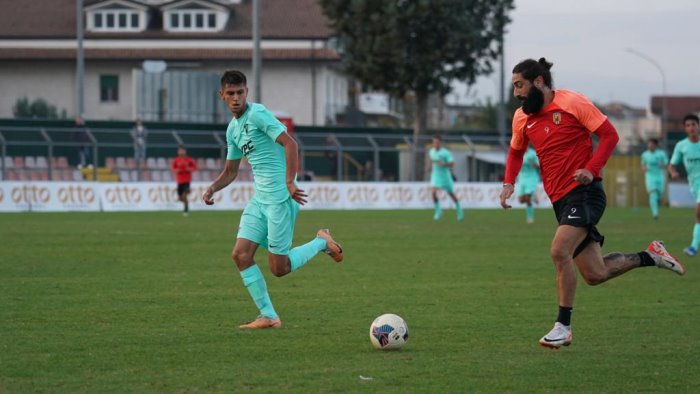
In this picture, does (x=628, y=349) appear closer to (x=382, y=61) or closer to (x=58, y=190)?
(x=58, y=190)

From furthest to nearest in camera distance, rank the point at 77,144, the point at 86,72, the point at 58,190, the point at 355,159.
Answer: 1. the point at 86,72
2. the point at 355,159
3. the point at 77,144
4. the point at 58,190

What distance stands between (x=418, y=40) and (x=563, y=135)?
4636 cm

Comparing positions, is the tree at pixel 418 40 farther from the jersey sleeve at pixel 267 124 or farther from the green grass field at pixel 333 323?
the jersey sleeve at pixel 267 124

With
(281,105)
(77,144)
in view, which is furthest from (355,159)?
(281,105)

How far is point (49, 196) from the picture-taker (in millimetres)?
36969

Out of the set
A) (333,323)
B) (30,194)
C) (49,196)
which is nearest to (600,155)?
(333,323)

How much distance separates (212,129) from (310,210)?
427 inches

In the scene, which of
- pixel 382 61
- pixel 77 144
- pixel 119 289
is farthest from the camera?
pixel 382 61

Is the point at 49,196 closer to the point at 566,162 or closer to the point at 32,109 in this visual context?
the point at 32,109

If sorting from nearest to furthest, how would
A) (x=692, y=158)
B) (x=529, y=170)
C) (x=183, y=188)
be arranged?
(x=692, y=158) → (x=529, y=170) → (x=183, y=188)

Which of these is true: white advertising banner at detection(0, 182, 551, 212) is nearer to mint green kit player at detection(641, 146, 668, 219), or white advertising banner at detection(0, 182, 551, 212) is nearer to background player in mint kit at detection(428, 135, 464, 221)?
background player in mint kit at detection(428, 135, 464, 221)

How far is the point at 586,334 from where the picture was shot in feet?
35.4

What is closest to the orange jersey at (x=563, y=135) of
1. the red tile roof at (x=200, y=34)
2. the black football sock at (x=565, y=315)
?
the black football sock at (x=565, y=315)

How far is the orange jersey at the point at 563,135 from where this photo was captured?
979 centimetres
